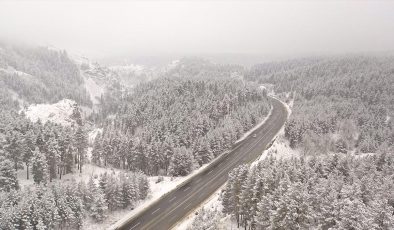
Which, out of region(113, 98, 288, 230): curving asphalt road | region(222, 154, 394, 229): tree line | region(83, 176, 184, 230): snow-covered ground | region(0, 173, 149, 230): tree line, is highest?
region(222, 154, 394, 229): tree line

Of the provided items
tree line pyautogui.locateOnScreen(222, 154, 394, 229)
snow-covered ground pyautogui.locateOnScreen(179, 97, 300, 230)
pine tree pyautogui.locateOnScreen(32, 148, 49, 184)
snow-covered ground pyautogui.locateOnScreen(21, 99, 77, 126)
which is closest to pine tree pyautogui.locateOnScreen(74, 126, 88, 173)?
pine tree pyautogui.locateOnScreen(32, 148, 49, 184)

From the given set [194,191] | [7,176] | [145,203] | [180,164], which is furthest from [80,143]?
[194,191]

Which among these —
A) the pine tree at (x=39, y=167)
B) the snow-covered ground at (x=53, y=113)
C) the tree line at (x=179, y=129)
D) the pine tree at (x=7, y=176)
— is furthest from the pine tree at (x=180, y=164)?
the snow-covered ground at (x=53, y=113)

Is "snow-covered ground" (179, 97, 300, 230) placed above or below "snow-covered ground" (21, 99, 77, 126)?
above

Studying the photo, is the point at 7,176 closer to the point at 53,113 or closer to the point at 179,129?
the point at 179,129

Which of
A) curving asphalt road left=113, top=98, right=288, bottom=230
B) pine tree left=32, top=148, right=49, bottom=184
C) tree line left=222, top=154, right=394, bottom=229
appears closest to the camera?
tree line left=222, top=154, right=394, bottom=229

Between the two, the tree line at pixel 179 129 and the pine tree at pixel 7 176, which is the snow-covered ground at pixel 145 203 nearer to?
the tree line at pixel 179 129

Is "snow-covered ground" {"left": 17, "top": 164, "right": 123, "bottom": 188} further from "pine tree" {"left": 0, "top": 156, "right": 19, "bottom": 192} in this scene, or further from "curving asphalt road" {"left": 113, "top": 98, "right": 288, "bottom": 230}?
"curving asphalt road" {"left": 113, "top": 98, "right": 288, "bottom": 230}

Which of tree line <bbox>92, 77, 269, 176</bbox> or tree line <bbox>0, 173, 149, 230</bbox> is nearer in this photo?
tree line <bbox>0, 173, 149, 230</bbox>
